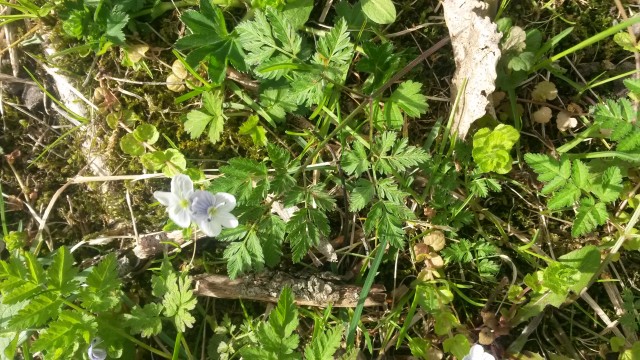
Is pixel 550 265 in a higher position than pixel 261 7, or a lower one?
lower

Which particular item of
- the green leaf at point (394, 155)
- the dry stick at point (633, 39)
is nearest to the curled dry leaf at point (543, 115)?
the dry stick at point (633, 39)

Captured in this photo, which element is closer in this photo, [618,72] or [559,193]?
[559,193]

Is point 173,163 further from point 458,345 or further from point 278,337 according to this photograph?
point 458,345

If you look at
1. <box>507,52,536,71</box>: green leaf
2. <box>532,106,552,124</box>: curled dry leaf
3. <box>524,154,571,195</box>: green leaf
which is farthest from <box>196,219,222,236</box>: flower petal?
<box>532,106,552,124</box>: curled dry leaf

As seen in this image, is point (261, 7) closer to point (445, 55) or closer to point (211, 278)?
point (445, 55)

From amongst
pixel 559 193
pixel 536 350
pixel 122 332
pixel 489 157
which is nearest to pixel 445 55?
pixel 489 157

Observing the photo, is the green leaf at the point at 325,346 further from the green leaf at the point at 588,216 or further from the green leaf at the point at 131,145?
the green leaf at the point at 131,145
